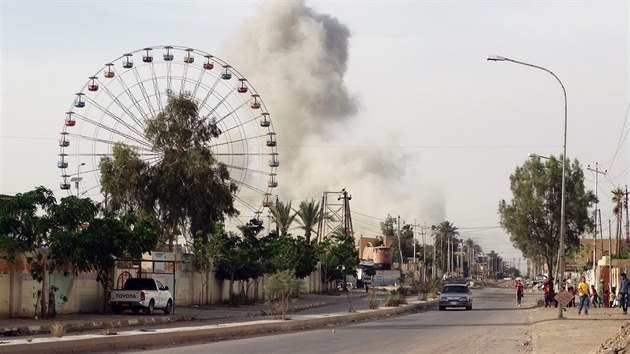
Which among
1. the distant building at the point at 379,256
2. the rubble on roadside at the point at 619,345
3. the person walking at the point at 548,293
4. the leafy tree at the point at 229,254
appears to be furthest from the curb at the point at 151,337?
the distant building at the point at 379,256

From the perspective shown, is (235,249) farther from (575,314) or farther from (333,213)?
(333,213)

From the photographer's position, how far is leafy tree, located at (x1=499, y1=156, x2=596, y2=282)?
78875mm

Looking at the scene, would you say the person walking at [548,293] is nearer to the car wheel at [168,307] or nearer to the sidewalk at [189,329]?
the sidewalk at [189,329]

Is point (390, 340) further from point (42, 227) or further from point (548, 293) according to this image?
point (548, 293)

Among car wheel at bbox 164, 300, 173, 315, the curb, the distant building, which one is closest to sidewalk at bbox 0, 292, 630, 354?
the curb

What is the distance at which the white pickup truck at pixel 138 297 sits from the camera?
128 ft

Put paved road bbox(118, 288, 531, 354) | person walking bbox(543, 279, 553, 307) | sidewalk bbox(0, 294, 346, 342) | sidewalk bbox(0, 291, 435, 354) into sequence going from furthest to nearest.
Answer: person walking bbox(543, 279, 553, 307), sidewalk bbox(0, 294, 346, 342), paved road bbox(118, 288, 531, 354), sidewalk bbox(0, 291, 435, 354)

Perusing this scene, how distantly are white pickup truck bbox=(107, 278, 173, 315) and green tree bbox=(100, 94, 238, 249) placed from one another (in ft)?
66.7

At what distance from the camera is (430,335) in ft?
97.9

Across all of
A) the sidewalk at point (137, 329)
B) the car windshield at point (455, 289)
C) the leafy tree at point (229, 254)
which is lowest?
the sidewalk at point (137, 329)

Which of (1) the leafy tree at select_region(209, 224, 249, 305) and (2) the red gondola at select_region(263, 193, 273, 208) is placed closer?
(1) the leafy tree at select_region(209, 224, 249, 305)

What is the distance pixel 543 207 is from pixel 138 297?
4821 cm

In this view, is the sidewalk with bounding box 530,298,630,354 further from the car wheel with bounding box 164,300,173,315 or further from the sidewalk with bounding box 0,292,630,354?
the car wheel with bounding box 164,300,173,315

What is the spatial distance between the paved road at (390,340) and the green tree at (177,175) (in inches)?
1020
